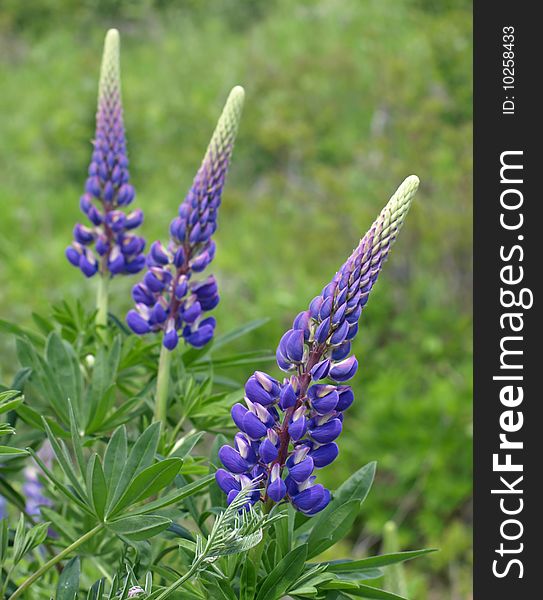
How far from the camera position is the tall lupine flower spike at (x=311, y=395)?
3.50 ft

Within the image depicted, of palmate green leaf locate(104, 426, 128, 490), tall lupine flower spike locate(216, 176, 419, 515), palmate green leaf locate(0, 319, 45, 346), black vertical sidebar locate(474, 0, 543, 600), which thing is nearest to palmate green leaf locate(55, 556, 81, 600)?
palmate green leaf locate(104, 426, 128, 490)

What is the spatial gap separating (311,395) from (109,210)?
0.74 meters

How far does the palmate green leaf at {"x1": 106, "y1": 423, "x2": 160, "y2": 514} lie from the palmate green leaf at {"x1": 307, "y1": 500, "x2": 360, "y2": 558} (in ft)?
0.73

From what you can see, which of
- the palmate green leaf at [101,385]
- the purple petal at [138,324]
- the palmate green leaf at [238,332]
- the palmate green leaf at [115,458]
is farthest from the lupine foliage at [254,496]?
the palmate green leaf at [238,332]

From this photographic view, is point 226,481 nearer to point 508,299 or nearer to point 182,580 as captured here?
point 182,580

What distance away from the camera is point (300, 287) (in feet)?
14.4

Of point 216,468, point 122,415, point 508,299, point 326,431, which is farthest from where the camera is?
point 508,299

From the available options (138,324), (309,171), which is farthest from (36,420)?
(309,171)

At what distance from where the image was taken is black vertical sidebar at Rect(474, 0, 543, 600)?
183 centimetres

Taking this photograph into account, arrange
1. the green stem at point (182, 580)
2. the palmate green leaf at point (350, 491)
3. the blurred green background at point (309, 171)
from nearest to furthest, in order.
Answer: the green stem at point (182, 580) → the palmate green leaf at point (350, 491) → the blurred green background at point (309, 171)

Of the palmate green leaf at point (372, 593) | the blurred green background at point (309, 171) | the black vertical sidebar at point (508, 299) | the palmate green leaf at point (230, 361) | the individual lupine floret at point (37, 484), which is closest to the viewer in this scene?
the palmate green leaf at point (372, 593)

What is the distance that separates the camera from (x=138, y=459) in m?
1.11

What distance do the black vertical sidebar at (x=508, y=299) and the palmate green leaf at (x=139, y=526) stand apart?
0.91 m

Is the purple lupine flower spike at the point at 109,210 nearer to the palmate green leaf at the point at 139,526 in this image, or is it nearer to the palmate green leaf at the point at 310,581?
the palmate green leaf at the point at 139,526
